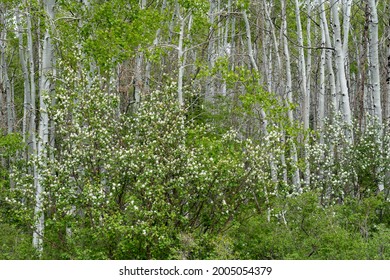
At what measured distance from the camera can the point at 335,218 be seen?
10.1 metres

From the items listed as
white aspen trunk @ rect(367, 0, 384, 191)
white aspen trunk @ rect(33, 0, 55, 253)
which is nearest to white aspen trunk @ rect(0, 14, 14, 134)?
white aspen trunk @ rect(33, 0, 55, 253)

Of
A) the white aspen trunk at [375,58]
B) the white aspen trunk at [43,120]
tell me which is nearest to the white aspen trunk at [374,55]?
the white aspen trunk at [375,58]

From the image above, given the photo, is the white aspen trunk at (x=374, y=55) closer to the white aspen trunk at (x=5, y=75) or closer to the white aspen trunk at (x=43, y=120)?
the white aspen trunk at (x=43, y=120)

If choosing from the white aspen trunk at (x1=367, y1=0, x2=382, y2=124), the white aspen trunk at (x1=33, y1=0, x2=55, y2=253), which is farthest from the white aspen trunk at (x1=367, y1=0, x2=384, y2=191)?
the white aspen trunk at (x1=33, y1=0, x2=55, y2=253)

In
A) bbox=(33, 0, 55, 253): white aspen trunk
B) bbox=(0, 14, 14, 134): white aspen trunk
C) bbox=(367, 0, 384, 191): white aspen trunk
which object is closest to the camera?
bbox=(33, 0, 55, 253): white aspen trunk

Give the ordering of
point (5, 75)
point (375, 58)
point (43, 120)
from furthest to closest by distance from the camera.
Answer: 1. point (5, 75)
2. point (375, 58)
3. point (43, 120)

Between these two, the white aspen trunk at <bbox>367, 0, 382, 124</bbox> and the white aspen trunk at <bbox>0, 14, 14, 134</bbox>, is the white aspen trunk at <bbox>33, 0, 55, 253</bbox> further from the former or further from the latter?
the white aspen trunk at <bbox>367, 0, 382, 124</bbox>

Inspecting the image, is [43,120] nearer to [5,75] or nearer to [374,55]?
[374,55]

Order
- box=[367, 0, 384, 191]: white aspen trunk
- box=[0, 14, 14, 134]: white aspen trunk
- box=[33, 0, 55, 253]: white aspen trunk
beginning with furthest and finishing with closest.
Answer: box=[0, 14, 14, 134]: white aspen trunk
box=[367, 0, 384, 191]: white aspen trunk
box=[33, 0, 55, 253]: white aspen trunk

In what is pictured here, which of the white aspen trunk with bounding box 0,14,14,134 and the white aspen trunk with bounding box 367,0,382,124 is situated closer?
the white aspen trunk with bounding box 367,0,382,124

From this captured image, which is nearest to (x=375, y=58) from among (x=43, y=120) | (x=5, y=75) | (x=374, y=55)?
(x=374, y=55)

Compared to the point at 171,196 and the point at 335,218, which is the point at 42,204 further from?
the point at 335,218

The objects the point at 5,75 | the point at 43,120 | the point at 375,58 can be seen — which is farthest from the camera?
the point at 5,75
